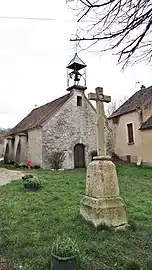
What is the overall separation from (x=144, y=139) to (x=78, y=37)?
15698mm

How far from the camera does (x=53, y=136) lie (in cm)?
1769

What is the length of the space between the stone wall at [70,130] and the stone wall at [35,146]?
444 millimetres

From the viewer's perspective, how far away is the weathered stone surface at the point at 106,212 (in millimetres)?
4797

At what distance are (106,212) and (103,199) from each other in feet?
0.82

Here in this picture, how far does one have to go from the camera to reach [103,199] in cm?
490

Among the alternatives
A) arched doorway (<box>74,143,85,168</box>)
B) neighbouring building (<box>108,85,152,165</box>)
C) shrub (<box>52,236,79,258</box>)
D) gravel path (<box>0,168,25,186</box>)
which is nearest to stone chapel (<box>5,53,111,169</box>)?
arched doorway (<box>74,143,85,168</box>)

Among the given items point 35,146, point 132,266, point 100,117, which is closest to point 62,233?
point 132,266

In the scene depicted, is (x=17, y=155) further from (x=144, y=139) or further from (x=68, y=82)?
(x=144, y=139)

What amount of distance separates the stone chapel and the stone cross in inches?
469

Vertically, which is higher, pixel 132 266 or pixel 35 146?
pixel 35 146

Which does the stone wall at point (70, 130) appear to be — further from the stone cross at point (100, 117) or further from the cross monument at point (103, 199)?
the cross monument at point (103, 199)

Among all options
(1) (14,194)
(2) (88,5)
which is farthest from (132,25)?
(1) (14,194)

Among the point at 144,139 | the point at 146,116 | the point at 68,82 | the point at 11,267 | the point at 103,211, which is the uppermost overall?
the point at 68,82

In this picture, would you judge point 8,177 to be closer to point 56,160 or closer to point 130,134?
point 56,160
